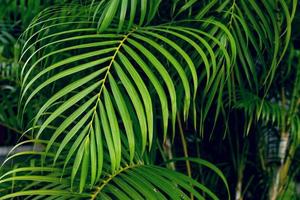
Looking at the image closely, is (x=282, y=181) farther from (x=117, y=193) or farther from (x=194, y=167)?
(x=117, y=193)

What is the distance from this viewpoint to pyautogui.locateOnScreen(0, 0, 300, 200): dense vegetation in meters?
0.81

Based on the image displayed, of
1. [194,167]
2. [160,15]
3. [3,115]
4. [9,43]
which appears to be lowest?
[194,167]

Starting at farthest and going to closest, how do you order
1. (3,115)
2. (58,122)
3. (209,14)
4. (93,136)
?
1. (3,115)
2. (58,122)
3. (209,14)
4. (93,136)

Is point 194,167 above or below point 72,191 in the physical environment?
below

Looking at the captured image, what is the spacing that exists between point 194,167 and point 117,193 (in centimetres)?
65

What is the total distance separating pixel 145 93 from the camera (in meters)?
0.81

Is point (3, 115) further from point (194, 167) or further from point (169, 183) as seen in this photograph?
point (169, 183)

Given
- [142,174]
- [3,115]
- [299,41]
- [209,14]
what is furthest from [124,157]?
[299,41]

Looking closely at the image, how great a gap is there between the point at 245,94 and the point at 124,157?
0.35m

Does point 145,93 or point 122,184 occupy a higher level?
point 145,93

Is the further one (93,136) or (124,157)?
(124,157)

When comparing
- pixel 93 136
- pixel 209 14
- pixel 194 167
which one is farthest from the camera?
pixel 194 167

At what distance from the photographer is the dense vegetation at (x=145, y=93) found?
813 mm

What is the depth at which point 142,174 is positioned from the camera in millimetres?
898
